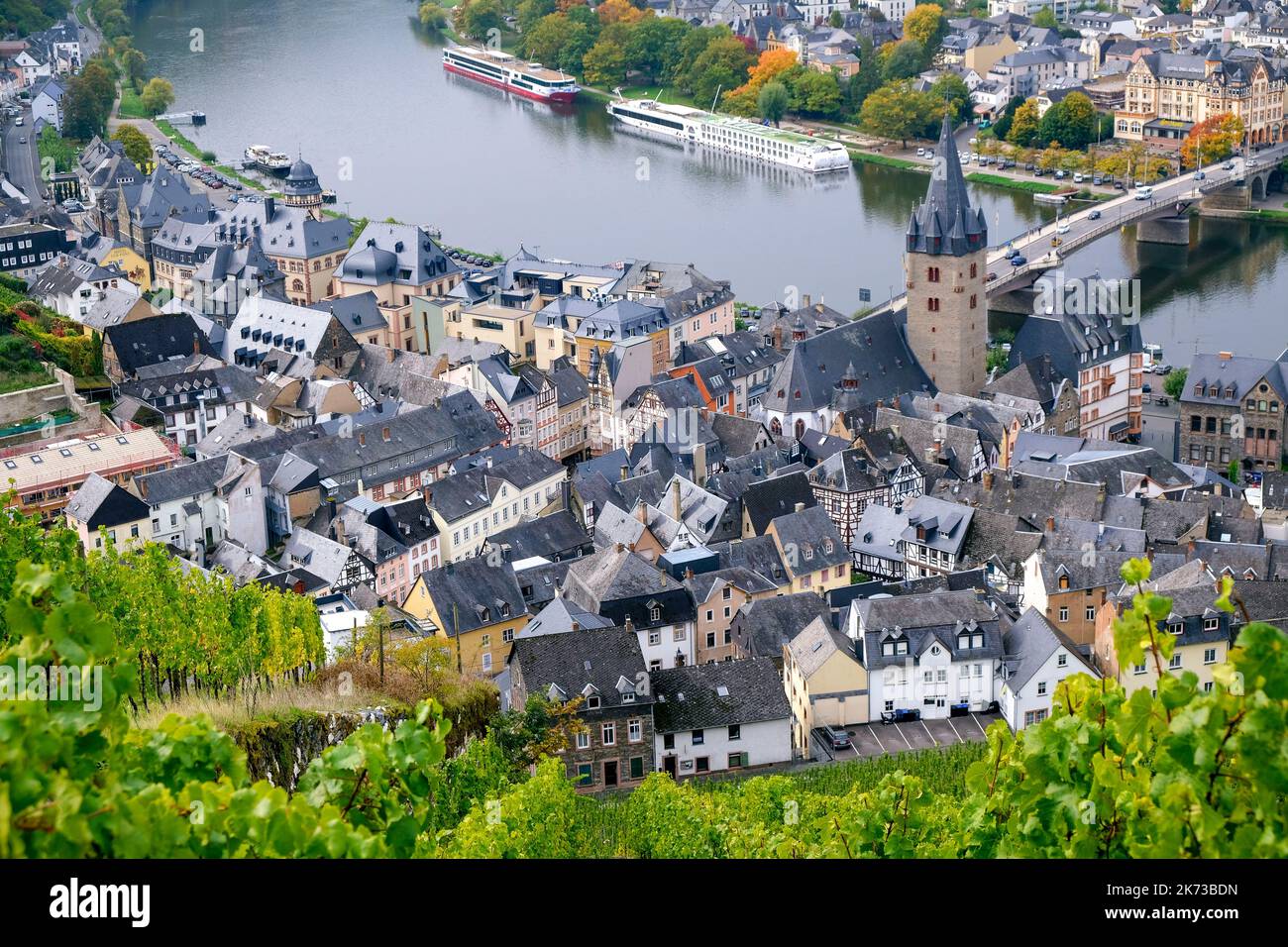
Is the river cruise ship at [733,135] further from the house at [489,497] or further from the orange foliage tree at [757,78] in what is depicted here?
the house at [489,497]

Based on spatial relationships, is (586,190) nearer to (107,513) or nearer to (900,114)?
(900,114)

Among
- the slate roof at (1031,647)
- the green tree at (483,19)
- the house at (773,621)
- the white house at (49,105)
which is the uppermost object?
the green tree at (483,19)

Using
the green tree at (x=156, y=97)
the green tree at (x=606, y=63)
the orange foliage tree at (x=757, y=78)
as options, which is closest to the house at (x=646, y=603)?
the orange foliage tree at (x=757, y=78)

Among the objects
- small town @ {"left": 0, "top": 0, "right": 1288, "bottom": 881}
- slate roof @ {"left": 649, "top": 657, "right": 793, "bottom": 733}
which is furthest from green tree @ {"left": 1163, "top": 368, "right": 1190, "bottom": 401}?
slate roof @ {"left": 649, "top": 657, "right": 793, "bottom": 733}

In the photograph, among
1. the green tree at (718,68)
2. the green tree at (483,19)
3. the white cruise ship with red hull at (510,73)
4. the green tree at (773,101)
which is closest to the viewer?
the green tree at (773,101)

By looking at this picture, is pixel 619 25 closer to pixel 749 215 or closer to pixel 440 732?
pixel 749 215

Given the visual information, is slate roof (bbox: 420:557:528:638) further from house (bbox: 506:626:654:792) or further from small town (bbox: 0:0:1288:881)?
house (bbox: 506:626:654:792)

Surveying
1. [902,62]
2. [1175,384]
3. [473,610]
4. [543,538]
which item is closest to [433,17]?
[902,62]
